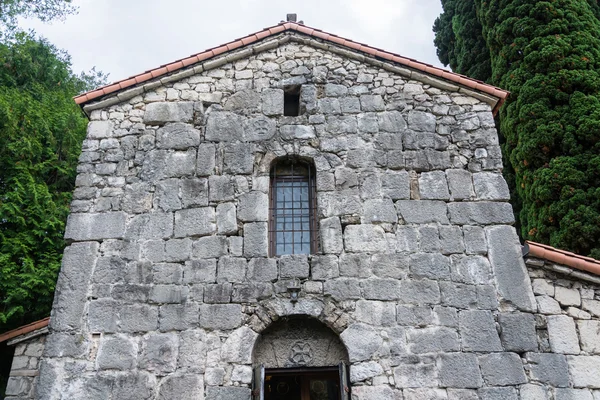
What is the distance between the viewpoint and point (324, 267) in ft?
21.2

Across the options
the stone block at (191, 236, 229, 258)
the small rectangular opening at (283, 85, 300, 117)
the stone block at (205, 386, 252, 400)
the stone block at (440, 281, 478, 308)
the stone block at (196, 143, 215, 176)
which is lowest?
the stone block at (205, 386, 252, 400)

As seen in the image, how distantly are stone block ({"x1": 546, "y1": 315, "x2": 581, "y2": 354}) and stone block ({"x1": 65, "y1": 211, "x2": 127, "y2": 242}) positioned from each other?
18.1ft

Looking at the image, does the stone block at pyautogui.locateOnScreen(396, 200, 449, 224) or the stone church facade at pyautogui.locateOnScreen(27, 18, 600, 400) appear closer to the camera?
the stone church facade at pyautogui.locateOnScreen(27, 18, 600, 400)

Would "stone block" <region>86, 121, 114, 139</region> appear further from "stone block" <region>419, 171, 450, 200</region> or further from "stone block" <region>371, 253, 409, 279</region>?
"stone block" <region>419, 171, 450, 200</region>

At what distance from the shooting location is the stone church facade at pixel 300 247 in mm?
6012

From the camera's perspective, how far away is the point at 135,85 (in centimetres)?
767

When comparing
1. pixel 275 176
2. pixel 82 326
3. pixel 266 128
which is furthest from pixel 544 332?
pixel 82 326

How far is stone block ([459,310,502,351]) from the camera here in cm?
607

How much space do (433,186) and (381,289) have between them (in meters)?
1.66

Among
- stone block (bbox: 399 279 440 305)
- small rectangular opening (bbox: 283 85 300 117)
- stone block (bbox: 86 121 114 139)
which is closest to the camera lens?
stone block (bbox: 399 279 440 305)

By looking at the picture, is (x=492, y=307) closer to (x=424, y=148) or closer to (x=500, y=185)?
(x=500, y=185)

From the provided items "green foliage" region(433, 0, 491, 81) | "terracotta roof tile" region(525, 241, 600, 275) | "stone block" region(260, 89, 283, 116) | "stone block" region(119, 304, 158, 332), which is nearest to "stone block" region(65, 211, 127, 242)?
"stone block" region(119, 304, 158, 332)

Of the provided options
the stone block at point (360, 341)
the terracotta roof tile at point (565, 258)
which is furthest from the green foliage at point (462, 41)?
the stone block at point (360, 341)

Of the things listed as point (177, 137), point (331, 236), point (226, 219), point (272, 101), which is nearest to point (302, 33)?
point (272, 101)
